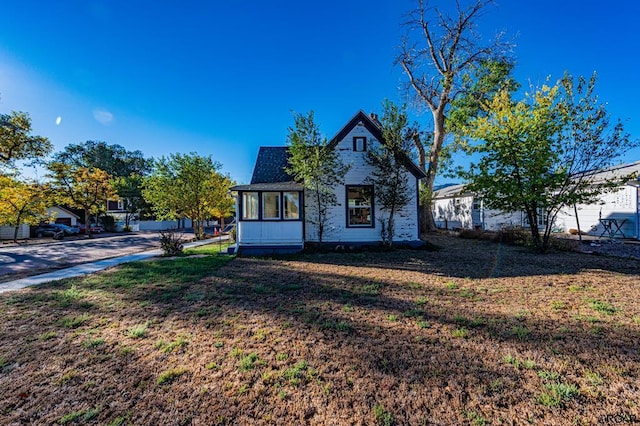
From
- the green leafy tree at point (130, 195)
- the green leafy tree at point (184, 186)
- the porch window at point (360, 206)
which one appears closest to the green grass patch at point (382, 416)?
the porch window at point (360, 206)

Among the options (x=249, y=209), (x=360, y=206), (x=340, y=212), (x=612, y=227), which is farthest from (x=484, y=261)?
(x=612, y=227)

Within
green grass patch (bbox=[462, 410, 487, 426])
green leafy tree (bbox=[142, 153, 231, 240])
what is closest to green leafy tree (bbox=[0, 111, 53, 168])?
green leafy tree (bbox=[142, 153, 231, 240])

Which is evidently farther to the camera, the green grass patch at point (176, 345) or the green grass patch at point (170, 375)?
the green grass patch at point (176, 345)

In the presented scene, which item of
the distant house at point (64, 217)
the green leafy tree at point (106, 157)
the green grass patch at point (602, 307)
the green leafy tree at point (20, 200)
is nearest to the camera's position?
the green grass patch at point (602, 307)

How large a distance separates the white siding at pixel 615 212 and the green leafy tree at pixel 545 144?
4202mm

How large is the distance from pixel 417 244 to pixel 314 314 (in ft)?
29.6

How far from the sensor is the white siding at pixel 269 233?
11.5 meters

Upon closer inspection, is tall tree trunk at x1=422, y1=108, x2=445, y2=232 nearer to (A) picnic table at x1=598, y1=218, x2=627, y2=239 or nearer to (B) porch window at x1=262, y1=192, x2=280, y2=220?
(A) picnic table at x1=598, y1=218, x2=627, y2=239

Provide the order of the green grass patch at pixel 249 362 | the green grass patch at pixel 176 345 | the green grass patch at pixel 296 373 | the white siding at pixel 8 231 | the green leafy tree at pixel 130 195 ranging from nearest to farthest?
the green grass patch at pixel 296 373, the green grass patch at pixel 249 362, the green grass patch at pixel 176 345, the white siding at pixel 8 231, the green leafy tree at pixel 130 195

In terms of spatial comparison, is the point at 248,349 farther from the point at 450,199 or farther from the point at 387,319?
the point at 450,199

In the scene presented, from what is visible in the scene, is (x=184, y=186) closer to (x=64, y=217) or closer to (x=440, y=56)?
(x=440, y=56)

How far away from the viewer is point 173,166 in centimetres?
2005

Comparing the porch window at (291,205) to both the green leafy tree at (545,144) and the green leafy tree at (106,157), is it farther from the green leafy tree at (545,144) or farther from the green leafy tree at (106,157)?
the green leafy tree at (106,157)

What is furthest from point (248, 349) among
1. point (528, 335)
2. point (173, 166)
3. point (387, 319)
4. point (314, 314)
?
point (173, 166)
